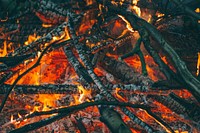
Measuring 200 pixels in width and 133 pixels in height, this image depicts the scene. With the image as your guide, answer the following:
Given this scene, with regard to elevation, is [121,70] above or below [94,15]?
below

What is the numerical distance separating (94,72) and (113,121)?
1065 millimetres

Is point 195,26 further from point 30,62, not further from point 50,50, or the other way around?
point 30,62

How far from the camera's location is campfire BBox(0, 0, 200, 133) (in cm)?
401

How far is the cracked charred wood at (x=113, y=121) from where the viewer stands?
3.50 metres

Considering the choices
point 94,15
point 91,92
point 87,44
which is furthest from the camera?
point 94,15

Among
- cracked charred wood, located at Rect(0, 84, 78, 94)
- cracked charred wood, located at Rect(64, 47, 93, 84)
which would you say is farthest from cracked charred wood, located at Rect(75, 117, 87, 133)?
cracked charred wood, located at Rect(64, 47, 93, 84)

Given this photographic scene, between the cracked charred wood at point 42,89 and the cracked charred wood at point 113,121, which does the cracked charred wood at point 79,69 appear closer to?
the cracked charred wood at point 42,89

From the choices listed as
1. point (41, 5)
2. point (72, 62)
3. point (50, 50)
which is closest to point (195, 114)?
point (72, 62)

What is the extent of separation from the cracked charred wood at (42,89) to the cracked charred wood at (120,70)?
1.26m

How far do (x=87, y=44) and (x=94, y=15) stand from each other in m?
0.75

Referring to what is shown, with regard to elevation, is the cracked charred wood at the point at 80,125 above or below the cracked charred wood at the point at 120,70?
below

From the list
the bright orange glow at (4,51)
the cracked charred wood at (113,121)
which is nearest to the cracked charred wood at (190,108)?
the cracked charred wood at (113,121)

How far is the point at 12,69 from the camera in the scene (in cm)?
457

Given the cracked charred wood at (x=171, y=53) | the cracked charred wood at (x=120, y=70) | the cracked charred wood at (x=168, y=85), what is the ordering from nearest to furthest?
the cracked charred wood at (x=171, y=53) < the cracked charred wood at (x=168, y=85) < the cracked charred wood at (x=120, y=70)
